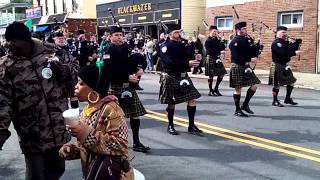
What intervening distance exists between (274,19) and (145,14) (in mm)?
10981

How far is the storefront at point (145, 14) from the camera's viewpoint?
1042 inches

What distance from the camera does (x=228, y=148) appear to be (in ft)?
23.4

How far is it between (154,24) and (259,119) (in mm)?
19590

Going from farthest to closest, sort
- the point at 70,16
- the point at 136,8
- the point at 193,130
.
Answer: the point at 70,16, the point at 136,8, the point at 193,130

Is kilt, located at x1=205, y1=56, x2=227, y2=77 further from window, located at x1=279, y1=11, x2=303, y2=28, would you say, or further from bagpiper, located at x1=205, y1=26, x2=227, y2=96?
window, located at x1=279, y1=11, x2=303, y2=28

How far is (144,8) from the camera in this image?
2958 centimetres

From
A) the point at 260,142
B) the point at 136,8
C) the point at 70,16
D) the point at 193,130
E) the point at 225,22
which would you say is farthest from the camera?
the point at 70,16

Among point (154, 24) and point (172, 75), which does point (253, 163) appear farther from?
point (154, 24)

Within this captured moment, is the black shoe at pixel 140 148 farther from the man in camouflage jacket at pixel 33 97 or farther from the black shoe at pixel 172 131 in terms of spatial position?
the man in camouflage jacket at pixel 33 97

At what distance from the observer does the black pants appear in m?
4.08

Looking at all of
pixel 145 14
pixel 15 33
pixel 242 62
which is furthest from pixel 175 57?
pixel 145 14

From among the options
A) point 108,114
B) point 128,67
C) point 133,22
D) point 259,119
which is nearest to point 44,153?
point 108,114

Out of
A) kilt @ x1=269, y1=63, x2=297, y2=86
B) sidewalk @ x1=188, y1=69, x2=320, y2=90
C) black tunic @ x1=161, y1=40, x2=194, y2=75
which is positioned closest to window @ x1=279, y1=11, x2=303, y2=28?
sidewalk @ x1=188, y1=69, x2=320, y2=90

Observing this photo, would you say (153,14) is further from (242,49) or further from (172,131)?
(172,131)
